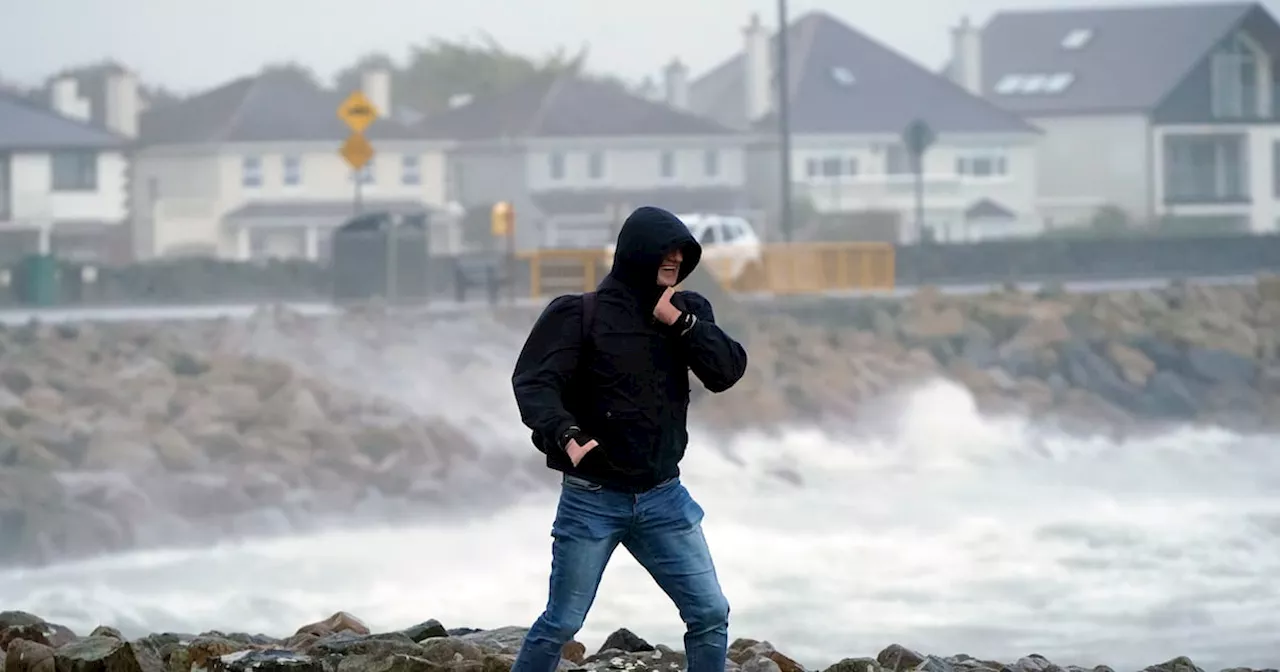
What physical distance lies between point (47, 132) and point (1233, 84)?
17834 mm

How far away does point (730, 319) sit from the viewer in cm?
2747

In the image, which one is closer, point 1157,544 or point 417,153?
point 1157,544

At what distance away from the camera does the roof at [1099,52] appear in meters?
35.9

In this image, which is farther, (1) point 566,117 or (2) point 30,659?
(1) point 566,117

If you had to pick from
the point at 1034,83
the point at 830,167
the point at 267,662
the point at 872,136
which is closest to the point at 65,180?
the point at 830,167

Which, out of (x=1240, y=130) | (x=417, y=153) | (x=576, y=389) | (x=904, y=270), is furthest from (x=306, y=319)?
(x=576, y=389)

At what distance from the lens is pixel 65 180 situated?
3453cm

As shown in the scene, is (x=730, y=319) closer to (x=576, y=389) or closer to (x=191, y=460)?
(x=191, y=460)

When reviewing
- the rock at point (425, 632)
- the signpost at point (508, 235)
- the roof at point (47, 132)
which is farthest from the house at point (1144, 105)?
the rock at point (425, 632)

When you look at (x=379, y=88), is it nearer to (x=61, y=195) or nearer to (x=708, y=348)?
(x=61, y=195)

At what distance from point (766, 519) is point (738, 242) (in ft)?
22.0

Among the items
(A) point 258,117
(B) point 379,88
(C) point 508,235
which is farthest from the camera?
(B) point 379,88

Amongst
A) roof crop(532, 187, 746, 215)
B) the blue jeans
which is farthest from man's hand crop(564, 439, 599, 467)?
roof crop(532, 187, 746, 215)

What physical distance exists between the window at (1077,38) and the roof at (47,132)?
14.4m
